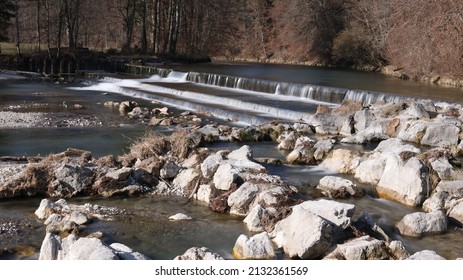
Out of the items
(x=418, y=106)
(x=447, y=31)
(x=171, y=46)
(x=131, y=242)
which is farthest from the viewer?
(x=171, y=46)

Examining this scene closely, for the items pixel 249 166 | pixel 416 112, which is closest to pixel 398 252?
pixel 249 166

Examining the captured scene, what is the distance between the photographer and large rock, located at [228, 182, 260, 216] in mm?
9086

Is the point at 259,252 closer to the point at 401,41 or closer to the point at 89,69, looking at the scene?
the point at 401,41

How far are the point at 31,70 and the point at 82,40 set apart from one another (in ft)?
60.9

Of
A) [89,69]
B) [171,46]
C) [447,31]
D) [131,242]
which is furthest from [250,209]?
[171,46]

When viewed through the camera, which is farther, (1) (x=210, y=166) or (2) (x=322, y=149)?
(2) (x=322, y=149)

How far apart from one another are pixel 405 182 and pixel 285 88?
14.2 meters

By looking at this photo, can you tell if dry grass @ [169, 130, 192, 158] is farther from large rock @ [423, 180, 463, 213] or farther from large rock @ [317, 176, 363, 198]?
large rock @ [423, 180, 463, 213]

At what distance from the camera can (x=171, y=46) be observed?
42000mm

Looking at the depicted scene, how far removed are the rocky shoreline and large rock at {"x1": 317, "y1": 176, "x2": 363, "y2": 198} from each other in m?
0.02

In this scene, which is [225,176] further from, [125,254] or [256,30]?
[256,30]

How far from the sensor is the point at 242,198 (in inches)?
361

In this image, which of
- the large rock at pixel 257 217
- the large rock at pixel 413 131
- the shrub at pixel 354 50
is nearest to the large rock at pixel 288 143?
the large rock at pixel 413 131

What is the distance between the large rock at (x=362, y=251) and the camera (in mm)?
6676
